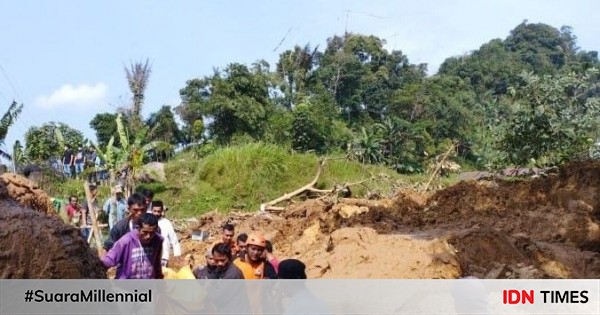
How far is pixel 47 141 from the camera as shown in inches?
1176

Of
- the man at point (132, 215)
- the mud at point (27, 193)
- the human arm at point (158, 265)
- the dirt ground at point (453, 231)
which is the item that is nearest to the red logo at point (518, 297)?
the dirt ground at point (453, 231)

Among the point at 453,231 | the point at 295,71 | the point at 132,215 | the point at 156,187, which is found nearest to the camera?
the point at 132,215

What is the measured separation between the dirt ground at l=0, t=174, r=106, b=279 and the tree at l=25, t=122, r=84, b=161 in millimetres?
23604

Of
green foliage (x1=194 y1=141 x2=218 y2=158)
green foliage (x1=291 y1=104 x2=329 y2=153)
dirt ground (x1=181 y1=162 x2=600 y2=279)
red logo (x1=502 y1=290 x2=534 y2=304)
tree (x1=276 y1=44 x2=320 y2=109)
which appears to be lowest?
red logo (x1=502 y1=290 x2=534 y2=304)

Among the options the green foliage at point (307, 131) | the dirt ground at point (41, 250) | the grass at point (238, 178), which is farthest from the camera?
the green foliage at point (307, 131)

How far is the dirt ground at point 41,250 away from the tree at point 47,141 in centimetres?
2360

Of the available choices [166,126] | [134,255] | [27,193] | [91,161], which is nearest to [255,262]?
[134,255]

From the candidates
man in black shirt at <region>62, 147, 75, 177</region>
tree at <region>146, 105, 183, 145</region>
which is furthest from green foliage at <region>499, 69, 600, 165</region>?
tree at <region>146, 105, 183, 145</region>

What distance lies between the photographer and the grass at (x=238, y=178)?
27.6 m

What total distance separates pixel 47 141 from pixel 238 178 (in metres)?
8.43

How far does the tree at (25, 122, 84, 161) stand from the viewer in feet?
95.8

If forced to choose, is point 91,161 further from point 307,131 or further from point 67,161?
point 307,131

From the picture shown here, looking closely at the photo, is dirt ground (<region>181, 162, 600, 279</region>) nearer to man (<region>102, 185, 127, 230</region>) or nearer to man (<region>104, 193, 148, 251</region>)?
man (<region>102, 185, 127, 230</region>)

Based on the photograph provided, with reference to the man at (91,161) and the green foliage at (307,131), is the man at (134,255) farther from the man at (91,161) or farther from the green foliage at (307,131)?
the green foliage at (307,131)
